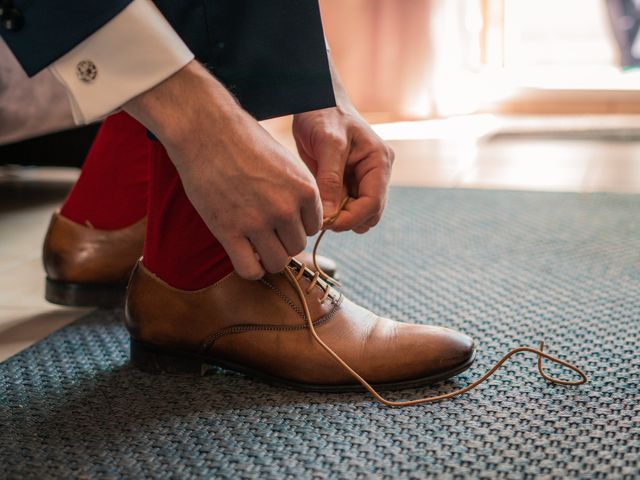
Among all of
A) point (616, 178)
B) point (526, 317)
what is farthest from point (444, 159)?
point (526, 317)

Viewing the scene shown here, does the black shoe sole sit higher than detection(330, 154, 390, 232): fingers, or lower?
lower

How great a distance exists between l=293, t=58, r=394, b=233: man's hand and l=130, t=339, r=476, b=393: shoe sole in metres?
0.16

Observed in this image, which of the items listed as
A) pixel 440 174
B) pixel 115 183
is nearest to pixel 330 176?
pixel 115 183

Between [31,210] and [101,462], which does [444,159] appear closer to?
[31,210]

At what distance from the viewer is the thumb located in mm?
797

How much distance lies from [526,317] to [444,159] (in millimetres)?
1361

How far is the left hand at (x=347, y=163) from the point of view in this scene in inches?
31.5

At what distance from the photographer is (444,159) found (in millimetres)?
2297

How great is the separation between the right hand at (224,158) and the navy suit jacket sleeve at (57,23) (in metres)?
0.06

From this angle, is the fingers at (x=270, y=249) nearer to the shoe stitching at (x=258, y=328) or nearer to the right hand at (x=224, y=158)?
the right hand at (x=224, y=158)

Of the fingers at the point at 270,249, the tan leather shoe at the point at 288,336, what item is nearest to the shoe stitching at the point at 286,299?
the tan leather shoe at the point at 288,336

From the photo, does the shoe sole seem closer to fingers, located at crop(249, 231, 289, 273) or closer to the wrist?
fingers, located at crop(249, 231, 289, 273)

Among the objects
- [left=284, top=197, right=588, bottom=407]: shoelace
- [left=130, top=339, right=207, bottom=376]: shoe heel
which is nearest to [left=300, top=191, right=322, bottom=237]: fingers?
[left=284, top=197, right=588, bottom=407]: shoelace

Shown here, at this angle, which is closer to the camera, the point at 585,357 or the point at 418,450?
the point at 418,450
